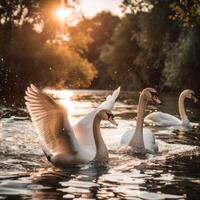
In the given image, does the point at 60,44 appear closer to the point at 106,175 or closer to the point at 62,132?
the point at 62,132

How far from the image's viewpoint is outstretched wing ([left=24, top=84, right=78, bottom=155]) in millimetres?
10086

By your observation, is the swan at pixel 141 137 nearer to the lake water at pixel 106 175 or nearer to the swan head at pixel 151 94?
the swan head at pixel 151 94

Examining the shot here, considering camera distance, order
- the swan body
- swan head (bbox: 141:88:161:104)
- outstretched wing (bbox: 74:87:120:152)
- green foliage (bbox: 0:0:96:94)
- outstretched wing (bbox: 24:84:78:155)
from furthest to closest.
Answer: green foliage (bbox: 0:0:96:94)
swan head (bbox: 141:88:161:104)
the swan body
outstretched wing (bbox: 74:87:120:152)
outstretched wing (bbox: 24:84:78:155)

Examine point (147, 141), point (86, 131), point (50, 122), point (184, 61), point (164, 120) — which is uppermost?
point (184, 61)

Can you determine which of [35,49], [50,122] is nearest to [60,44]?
[35,49]

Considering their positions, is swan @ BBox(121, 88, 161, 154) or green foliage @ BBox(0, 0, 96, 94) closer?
swan @ BBox(121, 88, 161, 154)

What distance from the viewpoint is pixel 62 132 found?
10.4 m

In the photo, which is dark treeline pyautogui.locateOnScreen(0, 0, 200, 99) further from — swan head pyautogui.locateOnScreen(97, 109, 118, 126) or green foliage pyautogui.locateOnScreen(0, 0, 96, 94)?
swan head pyautogui.locateOnScreen(97, 109, 118, 126)

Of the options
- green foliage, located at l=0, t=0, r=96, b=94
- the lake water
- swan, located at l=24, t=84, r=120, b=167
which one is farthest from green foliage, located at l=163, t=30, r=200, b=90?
swan, located at l=24, t=84, r=120, b=167

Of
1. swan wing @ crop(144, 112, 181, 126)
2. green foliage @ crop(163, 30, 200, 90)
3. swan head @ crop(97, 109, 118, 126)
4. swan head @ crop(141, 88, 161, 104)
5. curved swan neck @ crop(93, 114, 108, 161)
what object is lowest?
swan wing @ crop(144, 112, 181, 126)

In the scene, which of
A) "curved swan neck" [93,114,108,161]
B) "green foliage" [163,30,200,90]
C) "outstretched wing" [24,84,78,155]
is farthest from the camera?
"green foliage" [163,30,200,90]

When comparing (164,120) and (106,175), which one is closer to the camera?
(106,175)

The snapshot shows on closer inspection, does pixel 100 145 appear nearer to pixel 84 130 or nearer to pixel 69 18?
pixel 84 130

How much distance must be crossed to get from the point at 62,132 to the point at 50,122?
26 cm
